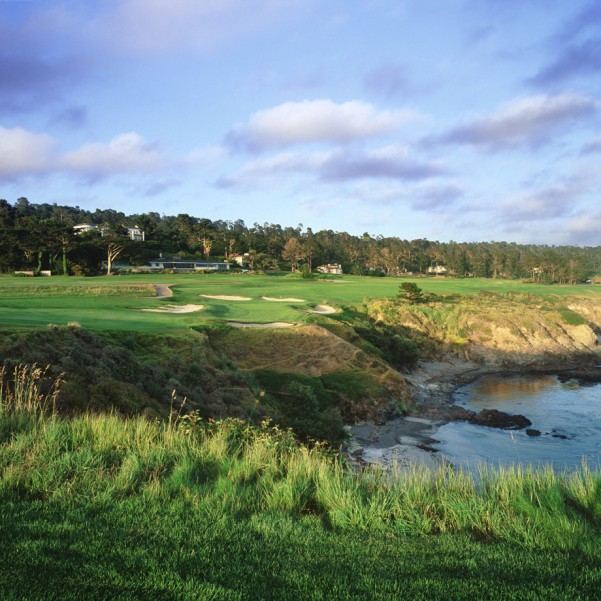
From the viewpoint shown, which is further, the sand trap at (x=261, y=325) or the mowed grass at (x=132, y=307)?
the sand trap at (x=261, y=325)

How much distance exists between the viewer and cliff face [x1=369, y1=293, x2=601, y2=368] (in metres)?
46.6

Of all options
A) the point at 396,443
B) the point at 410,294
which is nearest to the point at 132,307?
the point at 396,443

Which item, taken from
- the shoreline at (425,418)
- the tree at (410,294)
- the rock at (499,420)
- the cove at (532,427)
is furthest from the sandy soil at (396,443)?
the tree at (410,294)

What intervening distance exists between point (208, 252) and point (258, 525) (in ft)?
386

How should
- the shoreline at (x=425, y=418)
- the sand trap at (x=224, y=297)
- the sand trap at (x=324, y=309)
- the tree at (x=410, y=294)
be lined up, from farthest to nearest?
the tree at (x=410, y=294) → the sand trap at (x=224, y=297) → the sand trap at (x=324, y=309) → the shoreline at (x=425, y=418)

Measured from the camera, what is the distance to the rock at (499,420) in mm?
27172

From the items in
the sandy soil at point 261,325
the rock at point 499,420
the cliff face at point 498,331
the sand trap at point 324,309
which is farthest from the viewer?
the cliff face at point 498,331

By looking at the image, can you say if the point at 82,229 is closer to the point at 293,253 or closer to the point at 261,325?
the point at 293,253

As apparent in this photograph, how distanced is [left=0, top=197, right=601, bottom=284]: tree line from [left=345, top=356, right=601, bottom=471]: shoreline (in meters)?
58.7

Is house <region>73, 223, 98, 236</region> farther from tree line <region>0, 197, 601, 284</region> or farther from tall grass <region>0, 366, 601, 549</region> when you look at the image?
tall grass <region>0, 366, 601, 549</region>

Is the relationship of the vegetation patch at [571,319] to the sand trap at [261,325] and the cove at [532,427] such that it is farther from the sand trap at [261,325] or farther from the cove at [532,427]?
the sand trap at [261,325]

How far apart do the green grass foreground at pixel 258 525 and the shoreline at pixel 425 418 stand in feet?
5.30

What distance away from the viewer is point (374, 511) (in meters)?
6.16

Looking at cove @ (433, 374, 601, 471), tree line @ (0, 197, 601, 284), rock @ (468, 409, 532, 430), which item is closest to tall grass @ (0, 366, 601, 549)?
cove @ (433, 374, 601, 471)
